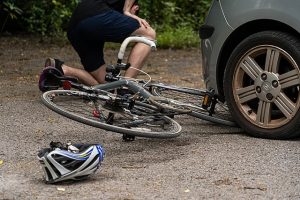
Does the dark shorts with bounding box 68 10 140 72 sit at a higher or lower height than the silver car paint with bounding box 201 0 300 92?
lower

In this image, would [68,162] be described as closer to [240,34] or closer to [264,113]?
[264,113]

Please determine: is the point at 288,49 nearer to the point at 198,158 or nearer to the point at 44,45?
the point at 198,158

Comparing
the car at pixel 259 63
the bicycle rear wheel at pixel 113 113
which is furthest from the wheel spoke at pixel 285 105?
the bicycle rear wheel at pixel 113 113

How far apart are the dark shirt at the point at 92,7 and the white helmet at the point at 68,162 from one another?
2.40 meters

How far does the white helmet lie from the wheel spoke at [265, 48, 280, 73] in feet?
5.87

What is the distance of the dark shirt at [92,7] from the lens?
21.6 ft

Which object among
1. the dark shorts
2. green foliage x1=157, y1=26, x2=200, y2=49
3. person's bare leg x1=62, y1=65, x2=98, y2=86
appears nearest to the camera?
the dark shorts

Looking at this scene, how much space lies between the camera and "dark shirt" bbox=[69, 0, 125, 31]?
6.59 meters

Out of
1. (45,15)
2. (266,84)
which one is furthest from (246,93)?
(45,15)

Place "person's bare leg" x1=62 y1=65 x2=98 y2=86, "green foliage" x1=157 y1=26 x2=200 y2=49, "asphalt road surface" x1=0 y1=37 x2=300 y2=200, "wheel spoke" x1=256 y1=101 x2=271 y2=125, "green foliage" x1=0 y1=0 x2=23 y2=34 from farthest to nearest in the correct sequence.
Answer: "green foliage" x1=157 y1=26 x2=200 y2=49 < "green foliage" x1=0 y1=0 x2=23 y2=34 < "person's bare leg" x1=62 y1=65 x2=98 y2=86 < "wheel spoke" x1=256 y1=101 x2=271 y2=125 < "asphalt road surface" x1=0 y1=37 x2=300 y2=200

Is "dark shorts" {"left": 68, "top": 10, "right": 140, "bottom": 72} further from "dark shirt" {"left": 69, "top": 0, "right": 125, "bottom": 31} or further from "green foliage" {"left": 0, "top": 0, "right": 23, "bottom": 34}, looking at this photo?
"green foliage" {"left": 0, "top": 0, "right": 23, "bottom": 34}

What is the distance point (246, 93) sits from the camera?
5734mm

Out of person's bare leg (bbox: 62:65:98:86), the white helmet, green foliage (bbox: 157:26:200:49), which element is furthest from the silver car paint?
green foliage (bbox: 157:26:200:49)

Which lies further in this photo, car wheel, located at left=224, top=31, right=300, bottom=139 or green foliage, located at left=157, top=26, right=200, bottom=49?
green foliage, located at left=157, top=26, right=200, bottom=49
